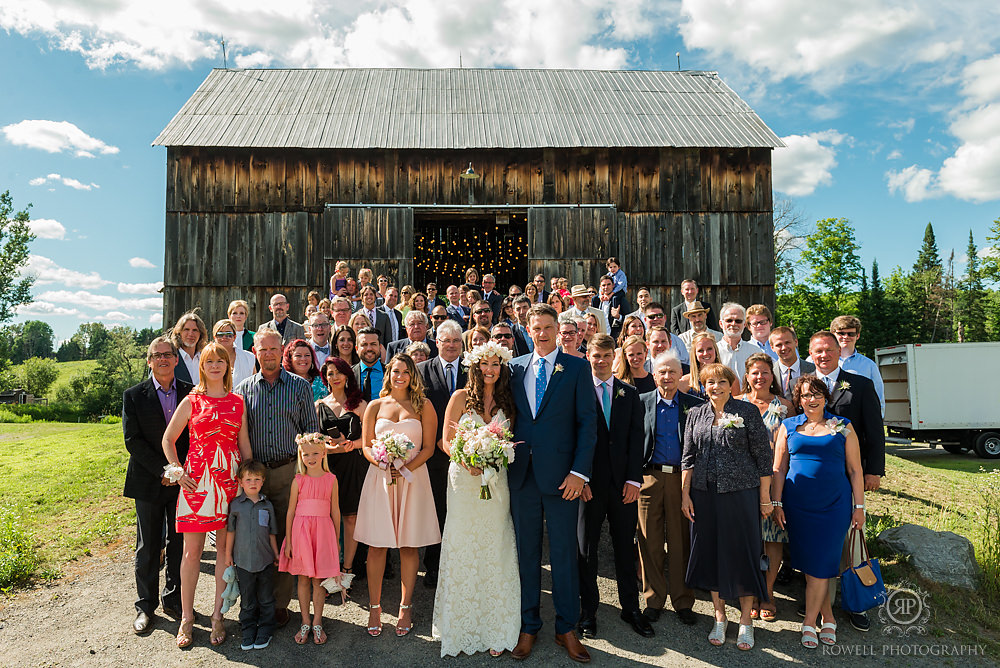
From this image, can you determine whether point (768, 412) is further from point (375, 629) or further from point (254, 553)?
point (254, 553)

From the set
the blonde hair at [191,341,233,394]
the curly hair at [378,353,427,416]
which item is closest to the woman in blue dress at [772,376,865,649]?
the curly hair at [378,353,427,416]

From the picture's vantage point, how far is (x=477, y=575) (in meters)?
4.39

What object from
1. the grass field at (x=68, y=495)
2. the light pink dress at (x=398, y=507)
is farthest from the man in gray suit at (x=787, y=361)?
the grass field at (x=68, y=495)

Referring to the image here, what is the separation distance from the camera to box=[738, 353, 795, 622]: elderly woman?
4953 mm

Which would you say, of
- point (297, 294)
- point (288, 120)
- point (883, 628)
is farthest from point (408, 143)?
point (883, 628)

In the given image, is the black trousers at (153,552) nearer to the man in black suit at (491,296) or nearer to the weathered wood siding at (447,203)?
the man in black suit at (491,296)

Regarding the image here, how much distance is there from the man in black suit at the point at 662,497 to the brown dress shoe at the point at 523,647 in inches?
43.7

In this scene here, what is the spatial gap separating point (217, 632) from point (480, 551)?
2.10 metres

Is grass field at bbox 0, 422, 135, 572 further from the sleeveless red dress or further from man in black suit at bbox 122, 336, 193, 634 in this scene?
the sleeveless red dress

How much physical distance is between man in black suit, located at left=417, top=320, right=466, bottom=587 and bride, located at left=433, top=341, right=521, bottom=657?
98 cm

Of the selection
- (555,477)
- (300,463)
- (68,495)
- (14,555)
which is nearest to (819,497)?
(555,477)

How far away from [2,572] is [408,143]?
450 inches

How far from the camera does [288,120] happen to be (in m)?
15.3

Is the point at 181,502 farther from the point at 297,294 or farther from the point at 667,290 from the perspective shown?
the point at 667,290
